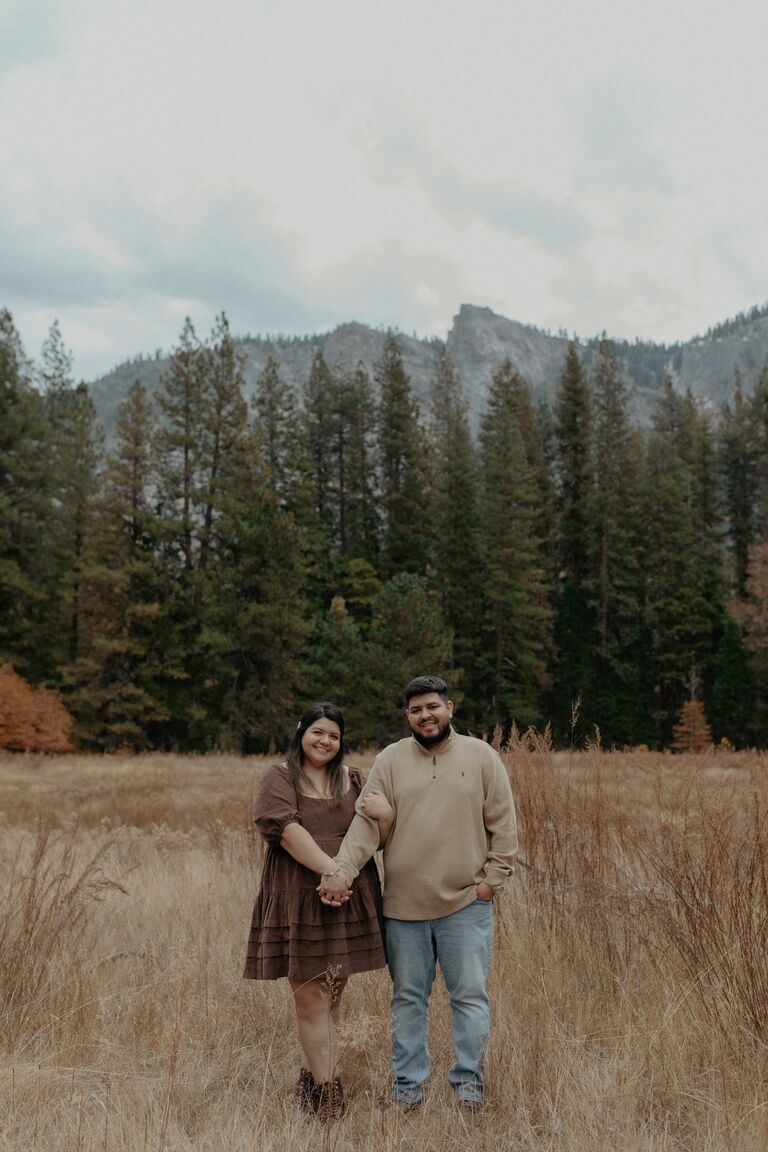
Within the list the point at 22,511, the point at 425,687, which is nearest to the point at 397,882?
the point at 425,687

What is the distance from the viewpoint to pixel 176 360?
111ft

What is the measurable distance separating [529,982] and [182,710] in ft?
95.1

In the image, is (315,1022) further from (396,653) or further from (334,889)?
(396,653)

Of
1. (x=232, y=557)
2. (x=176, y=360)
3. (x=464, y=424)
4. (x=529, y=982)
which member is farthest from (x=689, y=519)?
(x=529, y=982)

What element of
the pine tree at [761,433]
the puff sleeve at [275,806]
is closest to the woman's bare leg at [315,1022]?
the puff sleeve at [275,806]

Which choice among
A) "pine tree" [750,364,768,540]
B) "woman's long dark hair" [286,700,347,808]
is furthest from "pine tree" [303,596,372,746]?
"woman's long dark hair" [286,700,347,808]

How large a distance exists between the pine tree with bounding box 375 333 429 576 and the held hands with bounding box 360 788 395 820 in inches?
1483

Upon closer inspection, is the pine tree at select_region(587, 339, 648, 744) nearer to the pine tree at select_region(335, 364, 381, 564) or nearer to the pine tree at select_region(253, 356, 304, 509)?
the pine tree at select_region(335, 364, 381, 564)

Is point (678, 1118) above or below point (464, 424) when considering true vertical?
below

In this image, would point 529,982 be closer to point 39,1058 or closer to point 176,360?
point 39,1058

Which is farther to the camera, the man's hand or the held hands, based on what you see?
the held hands

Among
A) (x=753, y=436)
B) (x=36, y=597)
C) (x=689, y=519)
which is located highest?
(x=753, y=436)

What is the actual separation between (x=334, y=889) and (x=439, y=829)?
49 centimetres

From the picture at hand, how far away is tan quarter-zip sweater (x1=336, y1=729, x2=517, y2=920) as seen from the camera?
334 centimetres
